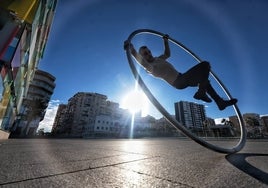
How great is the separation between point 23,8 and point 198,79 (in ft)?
33.9

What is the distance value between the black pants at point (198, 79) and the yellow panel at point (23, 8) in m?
9.66

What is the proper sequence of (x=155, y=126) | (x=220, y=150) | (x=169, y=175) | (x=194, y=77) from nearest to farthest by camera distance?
(x=169, y=175) → (x=220, y=150) → (x=194, y=77) → (x=155, y=126)

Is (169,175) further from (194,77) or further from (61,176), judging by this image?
(194,77)

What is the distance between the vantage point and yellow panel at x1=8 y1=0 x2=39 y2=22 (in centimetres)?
843

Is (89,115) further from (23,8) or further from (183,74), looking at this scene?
(183,74)

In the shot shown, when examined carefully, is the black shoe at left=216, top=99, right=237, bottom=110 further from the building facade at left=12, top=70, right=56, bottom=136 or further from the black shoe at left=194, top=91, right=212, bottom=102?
the building facade at left=12, top=70, right=56, bottom=136

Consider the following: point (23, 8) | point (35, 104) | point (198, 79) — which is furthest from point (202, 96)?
point (35, 104)

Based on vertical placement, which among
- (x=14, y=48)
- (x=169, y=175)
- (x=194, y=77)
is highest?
(x=14, y=48)

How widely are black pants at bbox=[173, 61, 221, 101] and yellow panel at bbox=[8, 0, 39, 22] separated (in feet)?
31.7

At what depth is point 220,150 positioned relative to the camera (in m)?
3.12

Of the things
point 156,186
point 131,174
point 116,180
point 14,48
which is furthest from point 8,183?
point 14,48

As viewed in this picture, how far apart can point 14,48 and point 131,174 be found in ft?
31.4

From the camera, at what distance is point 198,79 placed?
148 inches

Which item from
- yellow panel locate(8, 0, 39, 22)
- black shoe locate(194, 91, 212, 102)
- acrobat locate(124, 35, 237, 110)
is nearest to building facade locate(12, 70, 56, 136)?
yellow panel locate(8, 0, 39, 22)
